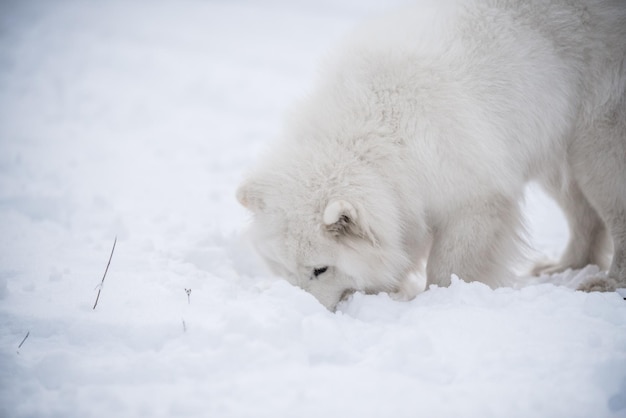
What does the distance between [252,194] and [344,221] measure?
0.73 metres

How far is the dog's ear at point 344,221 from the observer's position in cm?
284

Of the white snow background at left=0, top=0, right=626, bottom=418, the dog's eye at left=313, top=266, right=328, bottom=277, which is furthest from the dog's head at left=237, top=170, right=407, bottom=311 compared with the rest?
the white snow background at left=0, top=0, right=626, bottom=418

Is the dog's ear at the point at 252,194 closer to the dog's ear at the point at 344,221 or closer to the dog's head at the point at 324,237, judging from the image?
the dog's head at the point at 324,237

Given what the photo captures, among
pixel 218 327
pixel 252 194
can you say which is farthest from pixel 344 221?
pixel 218 327

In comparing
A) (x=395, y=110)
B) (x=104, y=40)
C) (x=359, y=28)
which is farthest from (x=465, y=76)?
(x=104, y=40)

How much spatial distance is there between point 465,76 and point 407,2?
3.76 ft

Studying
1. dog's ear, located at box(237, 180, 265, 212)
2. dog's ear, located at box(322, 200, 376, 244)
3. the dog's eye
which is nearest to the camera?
dog's ear, located at box(322, 200, 376, 244)

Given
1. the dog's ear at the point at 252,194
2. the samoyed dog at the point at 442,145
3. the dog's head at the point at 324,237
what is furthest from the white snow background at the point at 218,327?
the dog's ear at the point at 252,194

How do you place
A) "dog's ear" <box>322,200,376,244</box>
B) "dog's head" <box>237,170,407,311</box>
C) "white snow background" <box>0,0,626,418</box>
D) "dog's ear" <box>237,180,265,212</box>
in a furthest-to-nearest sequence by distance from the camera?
"dog's ear" <box>237,180,265,212</box>, "dog's head" <box>237,170,407,311</box>, "dog's ear" <box>322,200,376,244</box>, "white snow background" <box>0,0,626,418</box>

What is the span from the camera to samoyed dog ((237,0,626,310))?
10.2 ft

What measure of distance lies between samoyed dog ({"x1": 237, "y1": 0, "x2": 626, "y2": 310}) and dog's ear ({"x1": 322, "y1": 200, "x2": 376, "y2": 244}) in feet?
0.04

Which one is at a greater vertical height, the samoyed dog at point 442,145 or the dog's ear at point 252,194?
the samoyed dog at point 442,145

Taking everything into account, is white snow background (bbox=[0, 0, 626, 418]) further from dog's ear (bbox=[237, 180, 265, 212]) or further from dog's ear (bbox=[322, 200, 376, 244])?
dog's ear (bbox=[237, 180, 265, 212])

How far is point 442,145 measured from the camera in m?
3.14
